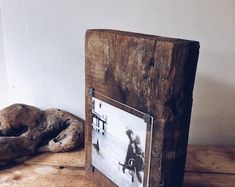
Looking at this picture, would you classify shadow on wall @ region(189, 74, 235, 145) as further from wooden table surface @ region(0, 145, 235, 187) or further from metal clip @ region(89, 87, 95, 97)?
metal clip @ region(89, 87, 95, 97)

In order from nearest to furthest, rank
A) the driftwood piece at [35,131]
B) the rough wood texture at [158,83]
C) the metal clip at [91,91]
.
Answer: the rough wood texture at [158,83], the metal clip at [91,91], the driftwood piece at [35,131]

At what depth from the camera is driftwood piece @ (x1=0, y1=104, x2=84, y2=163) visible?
26.9 inches

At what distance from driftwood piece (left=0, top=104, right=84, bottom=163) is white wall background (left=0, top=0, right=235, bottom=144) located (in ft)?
0.30

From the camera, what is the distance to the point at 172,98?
0.43 m

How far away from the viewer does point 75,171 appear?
64 centimetres

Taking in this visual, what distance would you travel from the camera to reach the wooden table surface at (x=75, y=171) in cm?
59

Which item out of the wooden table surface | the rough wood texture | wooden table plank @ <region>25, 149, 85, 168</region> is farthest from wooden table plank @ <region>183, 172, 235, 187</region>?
wooden table plank @ <region>25, 149, 85, 168</region>

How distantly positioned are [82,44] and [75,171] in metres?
0.34

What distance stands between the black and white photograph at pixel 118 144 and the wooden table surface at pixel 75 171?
0.22 ft

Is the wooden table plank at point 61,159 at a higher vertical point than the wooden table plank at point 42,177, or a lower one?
higher

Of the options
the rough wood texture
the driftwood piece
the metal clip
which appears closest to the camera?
the rough wood texture

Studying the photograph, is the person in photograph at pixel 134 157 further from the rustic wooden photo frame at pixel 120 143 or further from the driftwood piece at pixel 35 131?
the driftwood piece at pixel 35 131

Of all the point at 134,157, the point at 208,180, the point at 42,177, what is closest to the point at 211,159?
the point at 208,180

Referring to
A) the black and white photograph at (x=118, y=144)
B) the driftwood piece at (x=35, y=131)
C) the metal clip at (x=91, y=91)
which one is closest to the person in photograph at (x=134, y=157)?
A: the black and white photograph at (x=118, y=144)
